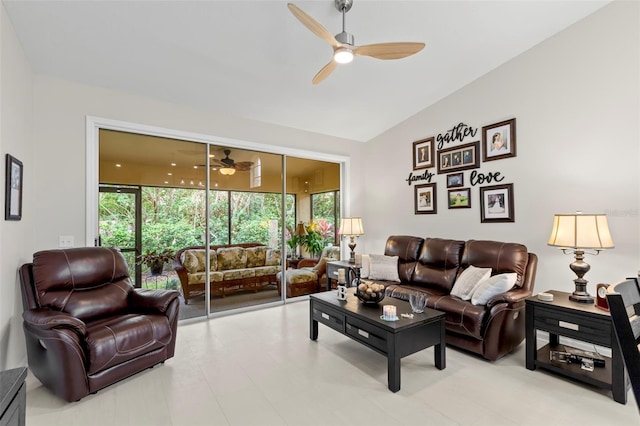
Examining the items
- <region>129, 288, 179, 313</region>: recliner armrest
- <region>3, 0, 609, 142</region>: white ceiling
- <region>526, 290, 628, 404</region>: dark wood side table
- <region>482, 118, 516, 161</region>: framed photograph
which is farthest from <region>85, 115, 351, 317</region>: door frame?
<region>526, 290, 628, 404</region>: dark wood side table

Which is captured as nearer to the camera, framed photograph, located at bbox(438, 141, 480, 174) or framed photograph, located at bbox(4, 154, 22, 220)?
framed photograph, located at bbox(4, 154, 22, 220)

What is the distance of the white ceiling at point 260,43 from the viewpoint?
2.59m

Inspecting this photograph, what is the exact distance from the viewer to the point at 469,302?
3012 millimetres

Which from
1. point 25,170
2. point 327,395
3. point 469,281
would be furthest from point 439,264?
point 25,170

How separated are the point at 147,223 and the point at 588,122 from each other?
4.93m

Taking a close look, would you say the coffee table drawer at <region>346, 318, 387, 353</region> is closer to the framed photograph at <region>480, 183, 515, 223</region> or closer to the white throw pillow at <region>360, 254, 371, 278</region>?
the white throw pillow at <region>360, 254, 371, 278</region>

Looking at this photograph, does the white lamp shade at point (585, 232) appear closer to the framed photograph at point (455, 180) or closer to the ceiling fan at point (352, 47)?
the framed photograph at point (455, 180)

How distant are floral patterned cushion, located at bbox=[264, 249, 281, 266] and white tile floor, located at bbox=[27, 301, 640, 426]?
1742mm

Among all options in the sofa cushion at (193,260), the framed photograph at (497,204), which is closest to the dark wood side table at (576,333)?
the framed photograph at (497,204)

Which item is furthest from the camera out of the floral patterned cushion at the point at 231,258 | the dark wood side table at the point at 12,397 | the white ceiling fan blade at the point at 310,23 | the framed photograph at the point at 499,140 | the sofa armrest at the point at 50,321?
the floral patterned cushion at the point at 231,258

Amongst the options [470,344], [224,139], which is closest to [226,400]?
[470,344]

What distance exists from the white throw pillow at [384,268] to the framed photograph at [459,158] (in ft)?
4.82

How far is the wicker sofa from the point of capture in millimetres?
4078

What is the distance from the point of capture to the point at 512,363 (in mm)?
2773
